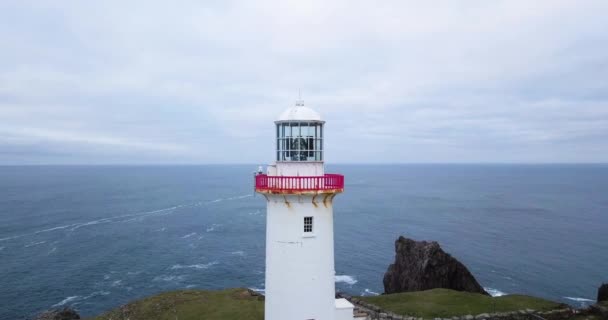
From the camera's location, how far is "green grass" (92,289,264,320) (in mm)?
28469

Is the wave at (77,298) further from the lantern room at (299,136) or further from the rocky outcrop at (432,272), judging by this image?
the lantern room at (299,136)

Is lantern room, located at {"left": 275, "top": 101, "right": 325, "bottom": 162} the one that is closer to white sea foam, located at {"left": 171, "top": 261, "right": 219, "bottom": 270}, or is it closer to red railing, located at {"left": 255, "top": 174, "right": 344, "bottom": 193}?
red railing, located at {"left": 255, "top": 174, "right": 344, "bottom": 193}

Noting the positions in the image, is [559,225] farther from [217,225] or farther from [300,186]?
[300,186]

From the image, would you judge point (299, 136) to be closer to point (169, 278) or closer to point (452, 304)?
point (452, 304)

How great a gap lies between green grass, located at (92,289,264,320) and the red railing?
16.9 metres

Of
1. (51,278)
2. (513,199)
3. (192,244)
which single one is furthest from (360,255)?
(513,199)

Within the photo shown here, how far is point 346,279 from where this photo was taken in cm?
5584

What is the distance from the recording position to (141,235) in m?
81.8

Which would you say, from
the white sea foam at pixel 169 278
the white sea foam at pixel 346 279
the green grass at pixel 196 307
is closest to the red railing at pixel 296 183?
the green grass at pixel 196 307

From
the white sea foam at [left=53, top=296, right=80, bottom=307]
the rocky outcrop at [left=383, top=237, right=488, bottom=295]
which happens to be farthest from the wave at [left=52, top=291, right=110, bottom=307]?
the rocky outcrop at [left=383, top=237, right=488, bottom=295]

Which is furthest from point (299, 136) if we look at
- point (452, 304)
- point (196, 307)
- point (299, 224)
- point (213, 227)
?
point (213, 227)

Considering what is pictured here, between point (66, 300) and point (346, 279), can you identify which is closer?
point (66, 300)

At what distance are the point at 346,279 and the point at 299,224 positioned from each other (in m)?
45.6

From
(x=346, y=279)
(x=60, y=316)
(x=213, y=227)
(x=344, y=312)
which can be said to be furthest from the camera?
(x=213, y=227)
